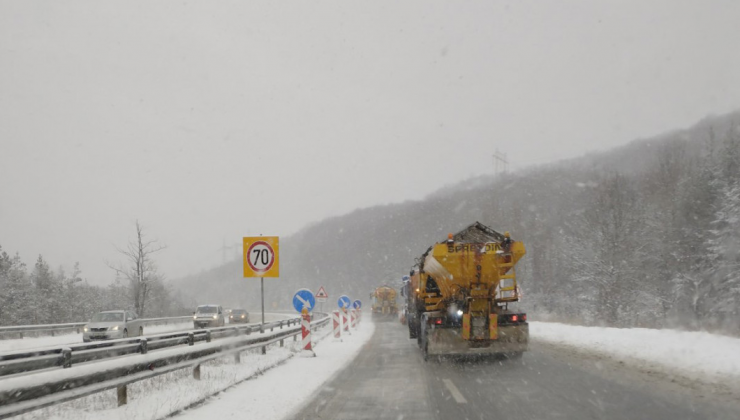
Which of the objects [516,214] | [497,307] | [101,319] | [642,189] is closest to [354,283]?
[516,214]

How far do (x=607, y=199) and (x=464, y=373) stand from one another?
42.3 m

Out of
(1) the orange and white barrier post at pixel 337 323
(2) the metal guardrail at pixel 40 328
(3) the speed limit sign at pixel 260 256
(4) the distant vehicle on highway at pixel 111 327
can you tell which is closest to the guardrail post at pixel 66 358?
(3) the speed limit sign at pixel 260 256

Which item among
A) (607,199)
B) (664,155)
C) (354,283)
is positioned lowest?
(354,283)

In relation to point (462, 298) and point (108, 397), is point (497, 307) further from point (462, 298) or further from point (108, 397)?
point (108, 397)

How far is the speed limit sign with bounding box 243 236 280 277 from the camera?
49.5ft

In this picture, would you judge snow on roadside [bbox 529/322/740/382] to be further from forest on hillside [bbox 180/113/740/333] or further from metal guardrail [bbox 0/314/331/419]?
metal guardrail [bbox 0/314/331/419]

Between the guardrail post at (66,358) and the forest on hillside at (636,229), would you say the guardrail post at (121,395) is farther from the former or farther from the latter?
the forest on hillside at (636,229)

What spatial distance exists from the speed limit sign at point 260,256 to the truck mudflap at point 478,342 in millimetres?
4661

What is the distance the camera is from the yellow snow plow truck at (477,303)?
1375cm

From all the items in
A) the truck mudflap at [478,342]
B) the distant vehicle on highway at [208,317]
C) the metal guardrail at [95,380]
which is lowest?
the distant vehicle on highway at [208,317]

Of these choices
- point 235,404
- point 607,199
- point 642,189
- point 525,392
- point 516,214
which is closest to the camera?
point 235,404

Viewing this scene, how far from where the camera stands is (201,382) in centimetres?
1080

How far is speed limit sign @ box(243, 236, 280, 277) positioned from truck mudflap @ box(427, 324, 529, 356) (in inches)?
184

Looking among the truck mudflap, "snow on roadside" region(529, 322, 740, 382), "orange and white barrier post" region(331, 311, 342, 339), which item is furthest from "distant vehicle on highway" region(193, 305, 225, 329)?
the truck mudflap
